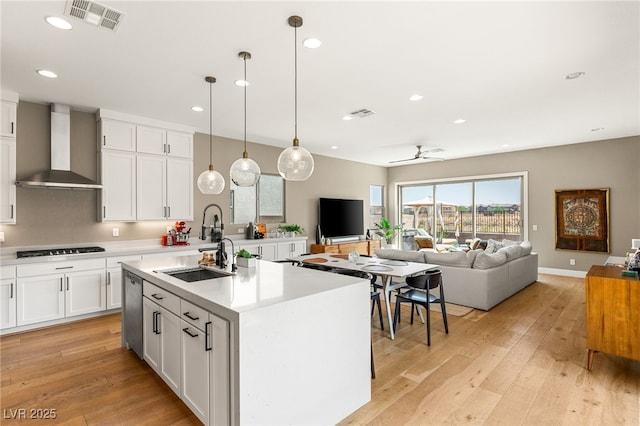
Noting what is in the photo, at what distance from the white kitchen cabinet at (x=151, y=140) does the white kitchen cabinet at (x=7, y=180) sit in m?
1.34

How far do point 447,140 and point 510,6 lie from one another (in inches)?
163

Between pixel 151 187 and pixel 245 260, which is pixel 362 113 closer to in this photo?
pixel 245 260

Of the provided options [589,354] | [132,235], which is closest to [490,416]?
[589,354]

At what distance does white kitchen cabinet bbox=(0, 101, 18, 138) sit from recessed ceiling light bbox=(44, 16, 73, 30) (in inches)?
82.2

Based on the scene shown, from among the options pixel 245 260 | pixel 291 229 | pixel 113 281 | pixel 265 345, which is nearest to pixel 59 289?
pixel 113 281

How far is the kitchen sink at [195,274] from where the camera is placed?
2603 mm

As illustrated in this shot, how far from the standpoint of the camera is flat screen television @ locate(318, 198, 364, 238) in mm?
7582

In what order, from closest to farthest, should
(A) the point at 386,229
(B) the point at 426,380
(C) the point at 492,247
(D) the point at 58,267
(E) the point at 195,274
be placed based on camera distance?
(B) the point at 426,380 < (E) the point at 195,274 < (D) the point at 58,267 < (C) the point at 492,247 < (A) the point at 386,229

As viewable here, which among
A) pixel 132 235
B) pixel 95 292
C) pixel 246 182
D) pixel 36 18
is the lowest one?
pixel 95 292

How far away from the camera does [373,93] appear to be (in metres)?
3.82

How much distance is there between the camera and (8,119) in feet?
12.3

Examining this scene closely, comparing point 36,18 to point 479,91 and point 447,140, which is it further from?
point 447,140

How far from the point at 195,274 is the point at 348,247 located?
16.7 feet

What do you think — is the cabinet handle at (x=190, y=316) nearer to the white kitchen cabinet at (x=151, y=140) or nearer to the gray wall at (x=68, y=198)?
the gray wall at (x=68, y=198)
